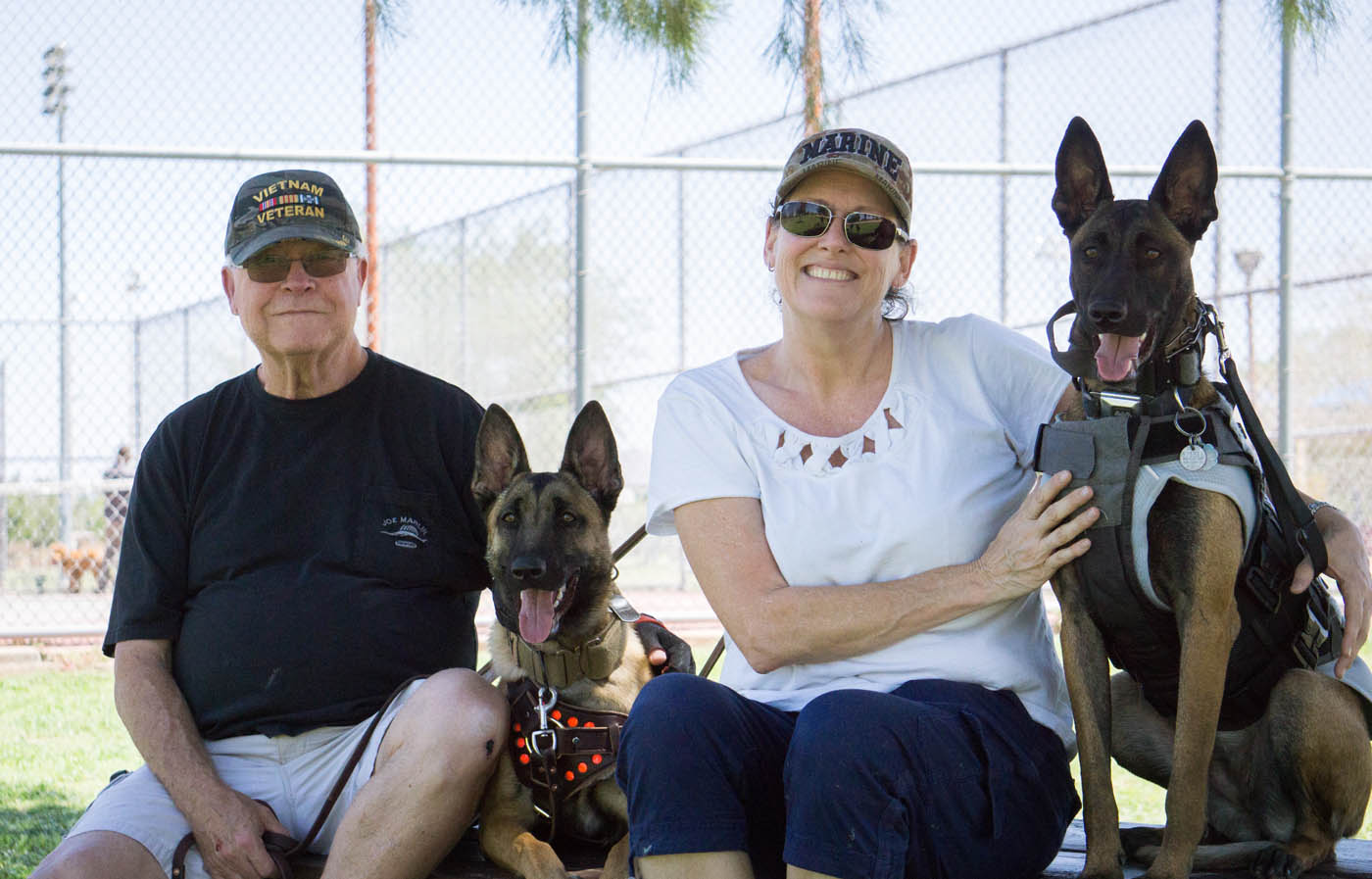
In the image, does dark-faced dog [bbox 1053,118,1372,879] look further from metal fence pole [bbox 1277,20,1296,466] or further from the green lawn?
metal fence pole [bbox 1277,20,1296,466]

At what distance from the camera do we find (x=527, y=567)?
9.42ft

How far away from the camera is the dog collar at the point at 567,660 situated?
9.62 feet

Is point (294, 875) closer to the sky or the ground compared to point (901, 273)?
closer to the ground

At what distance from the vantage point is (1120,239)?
255cm

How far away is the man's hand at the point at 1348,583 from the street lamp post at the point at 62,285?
5322mm

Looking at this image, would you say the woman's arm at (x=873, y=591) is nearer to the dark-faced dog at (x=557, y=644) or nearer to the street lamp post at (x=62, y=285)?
the dark-faced dog at (x=557, y=644)

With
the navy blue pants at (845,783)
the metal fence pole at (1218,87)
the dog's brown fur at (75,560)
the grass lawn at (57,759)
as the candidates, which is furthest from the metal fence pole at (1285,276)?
the dog's brown fur at (75,560)

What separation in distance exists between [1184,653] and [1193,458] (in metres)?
0.37

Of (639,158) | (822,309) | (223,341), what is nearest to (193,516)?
(822,309)

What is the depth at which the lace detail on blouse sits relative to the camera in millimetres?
2604

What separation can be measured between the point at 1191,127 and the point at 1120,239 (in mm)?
286

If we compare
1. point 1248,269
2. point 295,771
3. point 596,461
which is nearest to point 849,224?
point 596,461

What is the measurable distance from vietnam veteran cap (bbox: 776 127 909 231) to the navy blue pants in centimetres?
105

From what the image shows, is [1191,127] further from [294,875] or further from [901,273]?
[294,875]
